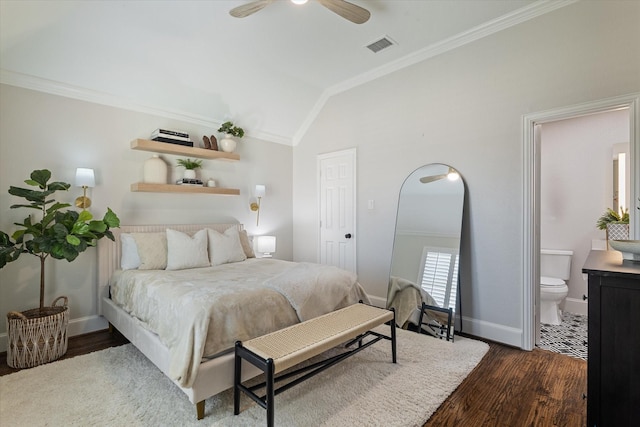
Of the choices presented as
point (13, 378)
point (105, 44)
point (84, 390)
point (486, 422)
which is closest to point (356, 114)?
point (105, 44)

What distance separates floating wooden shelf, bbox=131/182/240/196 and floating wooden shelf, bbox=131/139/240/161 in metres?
0.39

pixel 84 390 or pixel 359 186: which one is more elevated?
pixel 359 186

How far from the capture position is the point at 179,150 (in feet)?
11.8

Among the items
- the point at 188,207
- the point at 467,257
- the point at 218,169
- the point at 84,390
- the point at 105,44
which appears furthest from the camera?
the point at 218,169

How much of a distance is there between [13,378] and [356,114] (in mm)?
4118

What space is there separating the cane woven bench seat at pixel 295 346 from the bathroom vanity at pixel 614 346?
49.6 inches

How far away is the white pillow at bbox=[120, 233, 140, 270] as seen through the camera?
10.2 feet

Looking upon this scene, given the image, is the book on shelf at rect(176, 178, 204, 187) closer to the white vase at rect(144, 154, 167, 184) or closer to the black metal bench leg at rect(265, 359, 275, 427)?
the white vase at rect(144, 154, 167, 184)

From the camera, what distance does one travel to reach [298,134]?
16.1 feet

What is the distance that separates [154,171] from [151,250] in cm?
95

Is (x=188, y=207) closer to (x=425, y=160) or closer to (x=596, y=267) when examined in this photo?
(x=425, y=160)

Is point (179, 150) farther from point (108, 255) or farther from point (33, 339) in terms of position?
point (33, 339)

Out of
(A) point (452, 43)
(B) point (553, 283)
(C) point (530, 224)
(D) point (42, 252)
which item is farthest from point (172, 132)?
(B) point (553, 283)

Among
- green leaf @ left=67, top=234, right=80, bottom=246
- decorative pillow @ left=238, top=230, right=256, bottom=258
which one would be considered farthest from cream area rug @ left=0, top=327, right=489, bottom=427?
decorative pillow @ left=238, top=230, right=256, bottom=258
